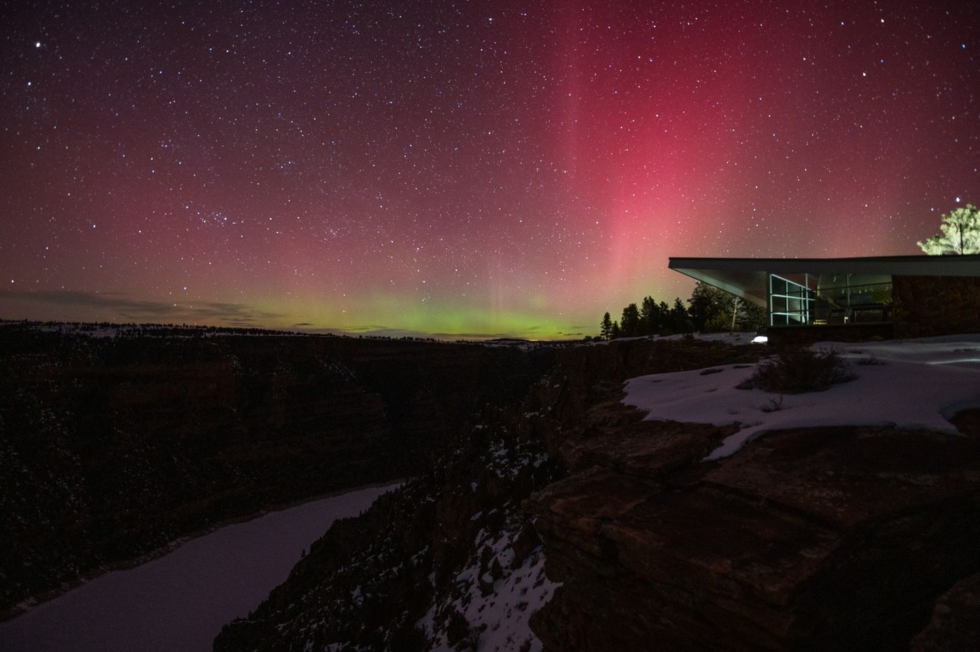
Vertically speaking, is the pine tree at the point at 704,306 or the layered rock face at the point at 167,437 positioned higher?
the pine tree at the point at 704,306

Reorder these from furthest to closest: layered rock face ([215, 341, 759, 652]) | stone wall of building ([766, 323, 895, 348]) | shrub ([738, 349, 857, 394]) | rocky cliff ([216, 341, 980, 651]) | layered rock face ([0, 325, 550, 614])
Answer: layered rock face ([0, 325, 550, 614]), stone wall of building ([766, 323, 895, 348]), layered rock face ([215, 341, 759, 652]), shrub ([738, 349, 857, 394]), rocky cliff ([216, 341, 980, 651])

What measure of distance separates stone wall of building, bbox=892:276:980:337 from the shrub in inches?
382

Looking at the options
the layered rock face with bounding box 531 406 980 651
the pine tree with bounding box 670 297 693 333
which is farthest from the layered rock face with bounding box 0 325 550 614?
the layered rock face with bounding box 531 406 980 651

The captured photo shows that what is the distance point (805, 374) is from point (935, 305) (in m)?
10.8

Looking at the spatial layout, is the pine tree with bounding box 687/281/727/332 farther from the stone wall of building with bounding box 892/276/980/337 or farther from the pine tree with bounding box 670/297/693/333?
the stone wall of building with bounding box 892/276/980/337

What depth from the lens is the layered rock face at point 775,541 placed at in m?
2.96

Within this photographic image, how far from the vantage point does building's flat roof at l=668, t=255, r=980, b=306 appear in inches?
491

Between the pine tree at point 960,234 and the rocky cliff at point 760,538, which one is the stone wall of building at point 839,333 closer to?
the rocky cliff at point 760,538

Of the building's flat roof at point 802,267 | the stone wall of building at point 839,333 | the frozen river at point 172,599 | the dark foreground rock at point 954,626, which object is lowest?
the frozen river at point 172,599

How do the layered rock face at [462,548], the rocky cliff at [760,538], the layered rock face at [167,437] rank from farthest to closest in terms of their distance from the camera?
the layered rock face at [167,437] < the layered rock face at [462,548] < the rocky cliff at [760,538]

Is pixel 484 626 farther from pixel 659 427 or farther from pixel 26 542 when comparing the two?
pixel 26 542

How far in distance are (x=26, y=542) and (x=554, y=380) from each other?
32.3 m

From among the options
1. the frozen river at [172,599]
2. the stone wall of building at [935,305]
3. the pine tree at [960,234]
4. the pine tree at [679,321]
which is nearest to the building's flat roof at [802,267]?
the stone wall of building at [935,305]

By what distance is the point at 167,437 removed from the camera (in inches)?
1485
